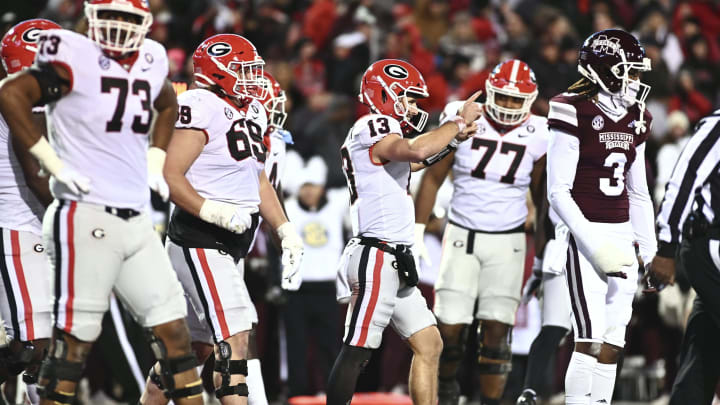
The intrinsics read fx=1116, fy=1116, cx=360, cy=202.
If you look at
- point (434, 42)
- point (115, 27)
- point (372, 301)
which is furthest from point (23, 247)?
point (434, 42)

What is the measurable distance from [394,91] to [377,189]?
1.84 feet

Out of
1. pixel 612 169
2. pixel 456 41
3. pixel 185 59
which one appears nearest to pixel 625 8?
pixel 456 41

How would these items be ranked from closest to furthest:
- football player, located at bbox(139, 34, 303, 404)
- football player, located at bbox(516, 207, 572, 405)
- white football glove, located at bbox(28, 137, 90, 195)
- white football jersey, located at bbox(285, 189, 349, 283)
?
white football glove, located at bbox(28, 137, 90, 195) < football player, located at bbox(139, 34, 303, 404) < football player, located at bbox(516, 207, 572, 405) < white football jersey, located at bbox(285, 189, 349, 283)

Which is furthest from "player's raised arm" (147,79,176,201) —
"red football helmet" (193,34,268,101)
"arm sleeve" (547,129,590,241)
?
"arm sleeve" (547,129,590,241)

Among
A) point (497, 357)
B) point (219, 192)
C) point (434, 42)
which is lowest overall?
point (497, 357)

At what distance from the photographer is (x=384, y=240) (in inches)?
240

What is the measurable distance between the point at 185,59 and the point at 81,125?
6.91 m

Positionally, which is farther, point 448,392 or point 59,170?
point 448,392

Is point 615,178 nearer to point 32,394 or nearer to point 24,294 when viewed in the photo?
point 24,294

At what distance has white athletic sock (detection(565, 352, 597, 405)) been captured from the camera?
238 inches

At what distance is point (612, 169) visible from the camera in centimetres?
616

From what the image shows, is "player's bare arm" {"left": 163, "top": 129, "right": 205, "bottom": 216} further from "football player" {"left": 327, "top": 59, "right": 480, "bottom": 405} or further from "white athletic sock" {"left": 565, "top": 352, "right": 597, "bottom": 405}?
"white athletic sock" {"left": 565, "top": 352, "right": 597, "bottom": 405}

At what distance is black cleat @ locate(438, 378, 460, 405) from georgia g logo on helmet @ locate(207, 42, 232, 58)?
265 cm

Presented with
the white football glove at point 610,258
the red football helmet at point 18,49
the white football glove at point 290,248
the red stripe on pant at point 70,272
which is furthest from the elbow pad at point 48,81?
the white football glove at point 610,258
